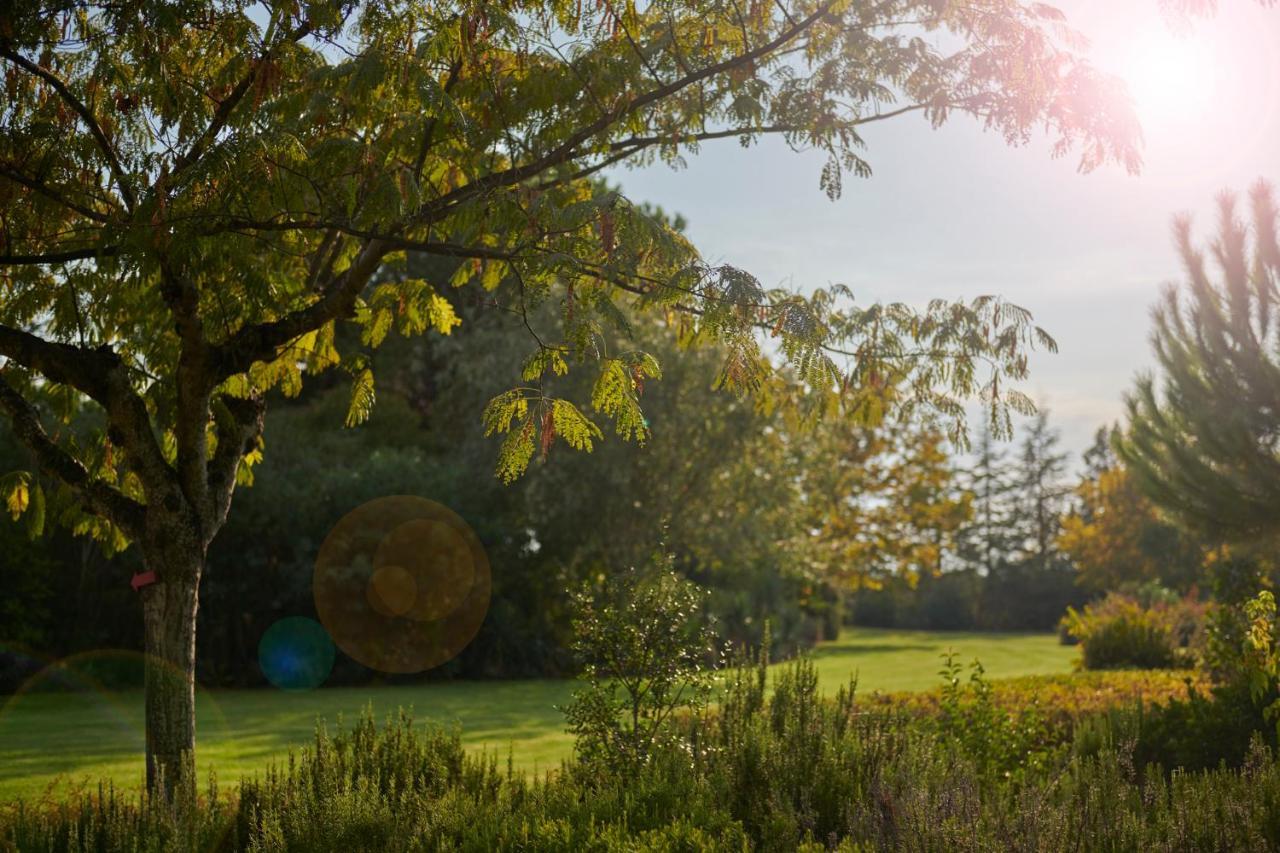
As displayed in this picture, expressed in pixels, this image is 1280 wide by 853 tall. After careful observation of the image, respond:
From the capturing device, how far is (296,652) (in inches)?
649

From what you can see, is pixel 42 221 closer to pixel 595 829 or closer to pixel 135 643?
pixel 595 829

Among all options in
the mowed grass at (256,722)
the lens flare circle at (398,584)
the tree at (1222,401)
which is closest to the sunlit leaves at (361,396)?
the mowed grass at (256,722)

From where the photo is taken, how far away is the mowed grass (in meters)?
8.70

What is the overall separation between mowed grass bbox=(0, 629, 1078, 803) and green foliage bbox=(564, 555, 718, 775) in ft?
1.21

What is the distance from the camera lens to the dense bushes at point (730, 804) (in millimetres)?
4312

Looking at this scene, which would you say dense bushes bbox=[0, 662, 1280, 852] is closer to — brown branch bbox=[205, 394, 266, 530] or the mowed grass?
the mowed grass

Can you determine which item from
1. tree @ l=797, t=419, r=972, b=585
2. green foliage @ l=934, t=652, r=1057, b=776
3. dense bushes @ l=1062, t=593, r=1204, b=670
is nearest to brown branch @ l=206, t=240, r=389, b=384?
green foliage @ l=934, t=652, r=1057, b=776

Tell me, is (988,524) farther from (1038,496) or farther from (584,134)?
(584,134)

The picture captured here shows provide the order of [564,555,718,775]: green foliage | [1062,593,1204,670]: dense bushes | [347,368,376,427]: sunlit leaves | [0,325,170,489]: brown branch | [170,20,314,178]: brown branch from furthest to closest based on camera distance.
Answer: [1062,593,1204,670]: dense bushes < [347,368,376,427]: sunlit leaves < [0,325,170,489]: brown branch < [564,555,718,775]: green foliage < [170,20,314,178]: brown branch

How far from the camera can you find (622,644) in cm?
638

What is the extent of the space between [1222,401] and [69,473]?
1711 centimetres

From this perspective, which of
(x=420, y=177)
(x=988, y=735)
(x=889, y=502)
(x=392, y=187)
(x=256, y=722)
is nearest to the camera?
(x=392, y=187)

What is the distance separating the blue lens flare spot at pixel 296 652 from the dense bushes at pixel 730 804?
403 inches

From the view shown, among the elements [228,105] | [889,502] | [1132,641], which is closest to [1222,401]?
[1132,641]
